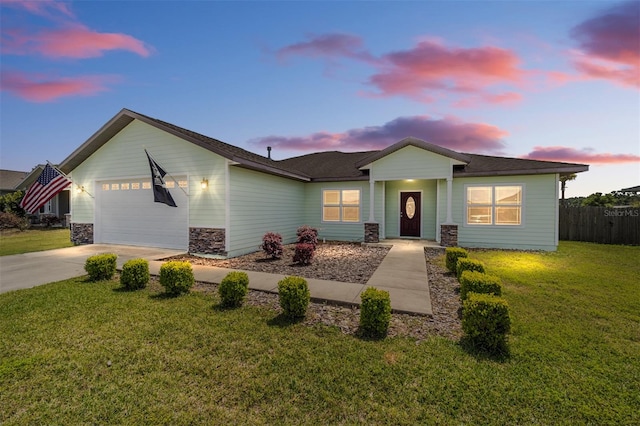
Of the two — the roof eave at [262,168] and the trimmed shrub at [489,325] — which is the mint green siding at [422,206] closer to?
the roof eave at [262,168]

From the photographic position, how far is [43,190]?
11445 millimetres

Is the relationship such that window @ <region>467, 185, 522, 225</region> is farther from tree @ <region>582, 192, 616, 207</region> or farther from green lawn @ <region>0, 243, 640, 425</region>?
tree @ <region>582, 192, 616, 207</region>

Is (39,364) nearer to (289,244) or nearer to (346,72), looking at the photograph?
(289,244)

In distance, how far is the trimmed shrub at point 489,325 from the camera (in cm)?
342

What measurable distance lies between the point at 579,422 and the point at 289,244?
1143cm

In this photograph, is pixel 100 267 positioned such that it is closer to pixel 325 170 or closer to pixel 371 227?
pixel 371 227

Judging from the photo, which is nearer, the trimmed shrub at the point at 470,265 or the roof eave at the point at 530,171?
the trimmed shrub at the point at 470,265

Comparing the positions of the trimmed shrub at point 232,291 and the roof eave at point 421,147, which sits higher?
the roof eave at point 421,147

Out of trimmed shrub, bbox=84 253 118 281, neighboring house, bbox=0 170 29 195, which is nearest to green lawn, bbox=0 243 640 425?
trimmed shrub, bbox=84 253 118 281

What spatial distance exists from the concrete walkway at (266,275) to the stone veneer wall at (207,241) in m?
0.82

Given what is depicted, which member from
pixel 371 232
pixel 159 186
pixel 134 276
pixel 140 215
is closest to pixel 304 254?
pixel 134 276

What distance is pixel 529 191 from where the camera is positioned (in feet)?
36.9

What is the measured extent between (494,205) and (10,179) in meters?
42.8

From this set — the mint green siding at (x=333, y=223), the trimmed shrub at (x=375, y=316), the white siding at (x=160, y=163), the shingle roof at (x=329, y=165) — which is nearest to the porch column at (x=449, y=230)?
the mint green siding at (x=333, y=223)
